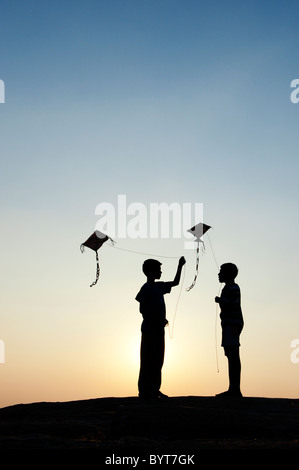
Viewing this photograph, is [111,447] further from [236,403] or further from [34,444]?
[236,403]

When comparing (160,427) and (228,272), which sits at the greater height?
(228,272)

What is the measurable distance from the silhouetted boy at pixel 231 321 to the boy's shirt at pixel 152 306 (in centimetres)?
114

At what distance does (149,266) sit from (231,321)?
6.45ft

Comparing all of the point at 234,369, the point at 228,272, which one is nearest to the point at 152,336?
the point at 234,369

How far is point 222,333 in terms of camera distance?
11.7 metres

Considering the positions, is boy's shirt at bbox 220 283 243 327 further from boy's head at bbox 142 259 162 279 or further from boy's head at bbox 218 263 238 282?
boy's head at bbox 142 259 162 279

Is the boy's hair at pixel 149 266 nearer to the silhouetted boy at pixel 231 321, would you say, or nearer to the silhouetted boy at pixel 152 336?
the silhouetted boy at pixel 152 336

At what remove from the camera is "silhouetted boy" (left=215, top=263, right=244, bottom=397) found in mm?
11305

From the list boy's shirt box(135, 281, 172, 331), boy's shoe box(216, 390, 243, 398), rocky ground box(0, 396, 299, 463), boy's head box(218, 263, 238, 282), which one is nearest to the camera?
rocky ground box(0, 396, 299, 463)

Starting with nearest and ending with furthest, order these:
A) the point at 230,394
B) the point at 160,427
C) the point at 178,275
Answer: the point at 160,427 < the point at 230,394 < the point at 178,275

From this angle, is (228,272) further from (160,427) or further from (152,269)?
(160,427)

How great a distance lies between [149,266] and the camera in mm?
11898

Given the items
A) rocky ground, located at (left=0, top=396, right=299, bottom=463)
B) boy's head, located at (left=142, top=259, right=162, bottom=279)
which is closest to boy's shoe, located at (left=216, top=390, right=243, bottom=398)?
rocky ground, located at (left=0, top=396, right=299, bottom=463)

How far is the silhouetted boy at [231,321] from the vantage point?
37.1 feet
